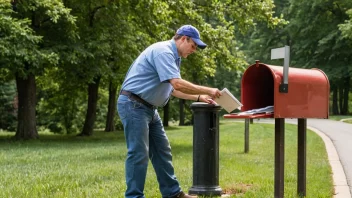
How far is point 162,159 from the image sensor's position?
599 centimetres

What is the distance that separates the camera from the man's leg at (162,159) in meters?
5.93

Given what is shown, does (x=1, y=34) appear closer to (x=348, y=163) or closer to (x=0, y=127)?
(x=348, y=163)

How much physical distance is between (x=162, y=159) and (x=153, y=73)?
1042mm

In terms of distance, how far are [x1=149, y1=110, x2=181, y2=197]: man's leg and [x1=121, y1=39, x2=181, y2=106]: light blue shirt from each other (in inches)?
18.1

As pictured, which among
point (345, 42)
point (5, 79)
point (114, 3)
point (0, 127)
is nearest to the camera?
point (114, 3)

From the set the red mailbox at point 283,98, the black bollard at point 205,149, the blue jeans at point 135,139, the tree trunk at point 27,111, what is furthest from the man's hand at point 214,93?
the tree trunk at point 27,111

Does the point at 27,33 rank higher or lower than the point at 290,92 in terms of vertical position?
higher

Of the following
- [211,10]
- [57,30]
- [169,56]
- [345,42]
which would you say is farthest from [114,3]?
[345,42]

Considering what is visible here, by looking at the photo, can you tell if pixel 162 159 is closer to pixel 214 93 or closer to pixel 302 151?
pixel 214 93

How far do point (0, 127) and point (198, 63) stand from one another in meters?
26.4

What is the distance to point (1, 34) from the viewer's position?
670 inches

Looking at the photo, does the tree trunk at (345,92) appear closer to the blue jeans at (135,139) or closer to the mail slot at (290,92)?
the mail slot at (290,92)

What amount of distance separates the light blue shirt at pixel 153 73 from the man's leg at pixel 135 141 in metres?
0.13

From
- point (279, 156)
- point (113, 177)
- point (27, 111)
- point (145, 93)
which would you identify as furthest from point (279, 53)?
point (27, 111)
